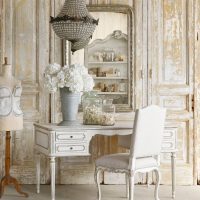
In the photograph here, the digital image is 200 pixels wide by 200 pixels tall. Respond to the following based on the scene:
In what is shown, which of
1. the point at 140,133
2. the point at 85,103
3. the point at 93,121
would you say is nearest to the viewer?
the point at 140,133

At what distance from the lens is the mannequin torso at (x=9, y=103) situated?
4.73 metres

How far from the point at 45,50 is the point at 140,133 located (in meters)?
1.80

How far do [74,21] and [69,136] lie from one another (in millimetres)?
1227

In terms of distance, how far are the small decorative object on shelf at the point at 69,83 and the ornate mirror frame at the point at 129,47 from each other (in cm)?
81

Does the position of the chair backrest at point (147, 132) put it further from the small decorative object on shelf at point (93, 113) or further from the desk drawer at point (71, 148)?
the small decorative object on shelf at point (93, 113)

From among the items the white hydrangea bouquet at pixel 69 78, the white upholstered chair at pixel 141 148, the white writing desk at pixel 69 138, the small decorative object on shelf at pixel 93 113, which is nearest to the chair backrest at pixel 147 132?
the white upholstered chair at pixel 141 148

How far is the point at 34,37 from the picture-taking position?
5523mm

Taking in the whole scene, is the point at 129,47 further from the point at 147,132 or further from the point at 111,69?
the point at 147,132

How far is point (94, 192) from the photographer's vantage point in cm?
514

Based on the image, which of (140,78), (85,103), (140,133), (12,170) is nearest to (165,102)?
(140,78)

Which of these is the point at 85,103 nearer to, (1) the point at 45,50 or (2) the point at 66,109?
(2) the point at 66,109

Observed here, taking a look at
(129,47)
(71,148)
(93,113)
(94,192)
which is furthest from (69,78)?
(94,192)

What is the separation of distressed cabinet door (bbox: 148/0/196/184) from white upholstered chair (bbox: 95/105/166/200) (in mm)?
1124

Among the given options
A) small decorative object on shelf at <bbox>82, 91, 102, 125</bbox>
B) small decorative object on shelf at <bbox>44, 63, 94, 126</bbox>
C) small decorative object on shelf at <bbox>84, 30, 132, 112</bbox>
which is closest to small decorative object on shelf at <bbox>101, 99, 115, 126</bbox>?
small decorative object on shelf at <bbox>82, 91, 102, 125</bbox>
